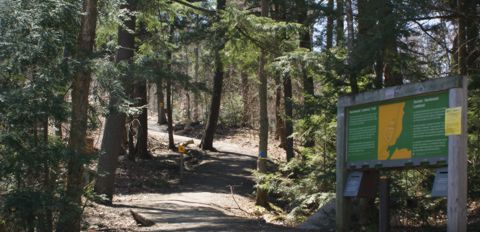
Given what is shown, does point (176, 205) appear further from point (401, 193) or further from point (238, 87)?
point (238, 87)

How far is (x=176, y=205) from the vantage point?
17.8 m

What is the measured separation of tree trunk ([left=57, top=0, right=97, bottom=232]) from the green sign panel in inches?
186

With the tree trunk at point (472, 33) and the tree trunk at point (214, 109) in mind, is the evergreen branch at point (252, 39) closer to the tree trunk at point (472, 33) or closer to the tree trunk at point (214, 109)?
the tree trunk at point (472, 33)

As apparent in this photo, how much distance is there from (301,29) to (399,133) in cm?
820

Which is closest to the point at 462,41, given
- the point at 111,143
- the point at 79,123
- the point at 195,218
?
the point at 195,218

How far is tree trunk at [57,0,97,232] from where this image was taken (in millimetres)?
9664

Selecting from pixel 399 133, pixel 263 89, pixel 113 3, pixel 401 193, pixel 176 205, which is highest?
pixel 113 3

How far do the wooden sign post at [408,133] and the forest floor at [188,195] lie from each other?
9.34ft

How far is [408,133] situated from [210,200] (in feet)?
40.9

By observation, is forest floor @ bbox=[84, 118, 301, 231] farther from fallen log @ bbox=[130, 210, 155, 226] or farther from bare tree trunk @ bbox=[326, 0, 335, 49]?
bare tree trunk @ bbox=[326, 0, 335, 49]

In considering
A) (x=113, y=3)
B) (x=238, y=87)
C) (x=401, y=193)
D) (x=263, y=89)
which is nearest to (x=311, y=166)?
(x=401, y=193)

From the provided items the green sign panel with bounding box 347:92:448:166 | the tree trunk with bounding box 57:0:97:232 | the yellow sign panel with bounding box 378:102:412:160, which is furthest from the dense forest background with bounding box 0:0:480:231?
the yellow sign panel with bounding box 378:102:412:160

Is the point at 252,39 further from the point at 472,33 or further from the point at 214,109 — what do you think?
the point at 214,109

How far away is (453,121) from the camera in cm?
759
